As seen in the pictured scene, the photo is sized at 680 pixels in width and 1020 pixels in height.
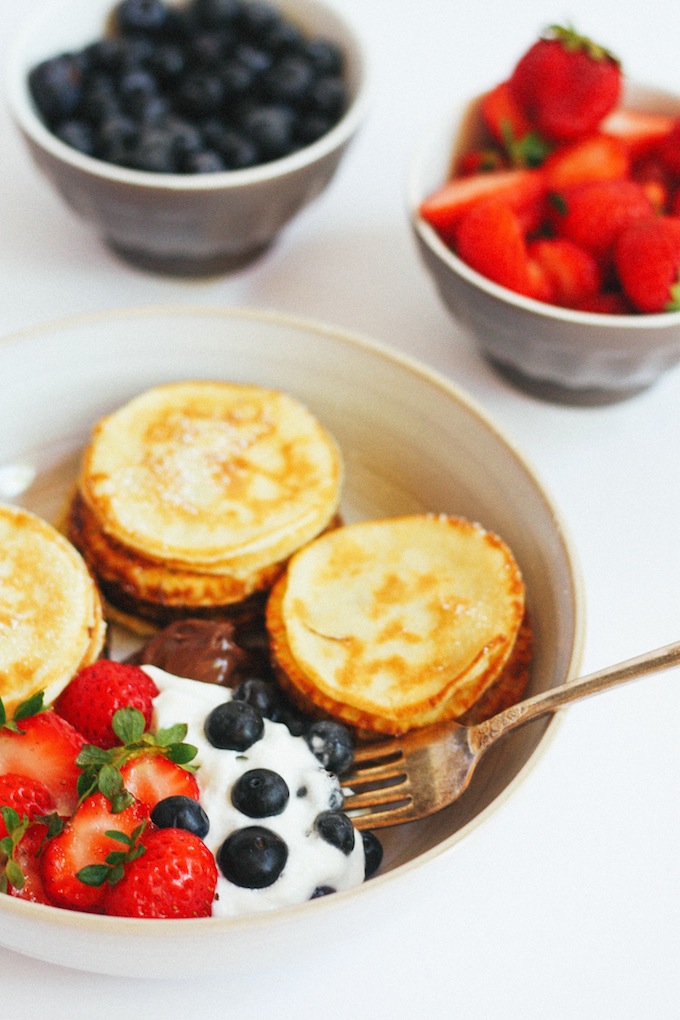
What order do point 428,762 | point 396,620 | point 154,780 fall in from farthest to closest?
point 396,620 < point 428,762 < point 154,780

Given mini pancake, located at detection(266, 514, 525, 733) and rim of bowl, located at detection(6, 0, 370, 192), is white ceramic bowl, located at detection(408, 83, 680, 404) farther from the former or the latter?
mini pancake, located at detection(266, 514, 525, 733)

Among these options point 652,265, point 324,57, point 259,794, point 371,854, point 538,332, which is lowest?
point 371,854

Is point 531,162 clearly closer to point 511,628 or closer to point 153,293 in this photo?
point 153,293

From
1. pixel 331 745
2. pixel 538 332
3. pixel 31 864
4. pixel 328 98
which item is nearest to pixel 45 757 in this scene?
pixel 31 864

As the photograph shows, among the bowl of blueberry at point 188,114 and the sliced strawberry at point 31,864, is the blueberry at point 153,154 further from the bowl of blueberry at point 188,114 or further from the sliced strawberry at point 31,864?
the sliced strawberry at point 31,864

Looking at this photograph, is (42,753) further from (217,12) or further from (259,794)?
(217,12)

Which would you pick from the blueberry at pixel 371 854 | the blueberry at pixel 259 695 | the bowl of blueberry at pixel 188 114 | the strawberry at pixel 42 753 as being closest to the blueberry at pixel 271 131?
the bowl of blueberry at pixel 188 114
